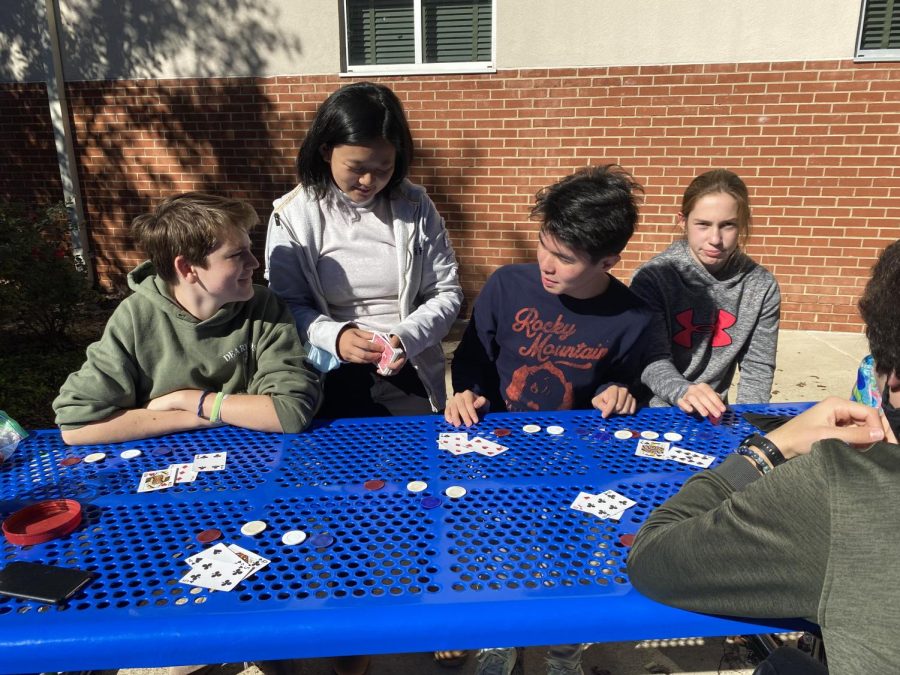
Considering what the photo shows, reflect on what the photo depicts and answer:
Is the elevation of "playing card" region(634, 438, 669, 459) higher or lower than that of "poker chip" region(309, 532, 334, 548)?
lower

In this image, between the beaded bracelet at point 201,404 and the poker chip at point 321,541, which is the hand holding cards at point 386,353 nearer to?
the beaded bracelet at point 201,404

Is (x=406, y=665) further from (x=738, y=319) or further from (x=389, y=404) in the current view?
(x=738, y=319)

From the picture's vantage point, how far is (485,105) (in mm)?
6176

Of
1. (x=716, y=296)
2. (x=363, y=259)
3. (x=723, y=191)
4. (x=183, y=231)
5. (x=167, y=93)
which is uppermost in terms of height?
(x=167, y=93)

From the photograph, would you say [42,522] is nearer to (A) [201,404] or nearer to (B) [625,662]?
(A) [201,404]

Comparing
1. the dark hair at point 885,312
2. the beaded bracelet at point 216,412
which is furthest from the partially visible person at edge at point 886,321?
the beaded bracelet at point 216,412

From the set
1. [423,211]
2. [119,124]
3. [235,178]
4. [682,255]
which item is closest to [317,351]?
[423,211]

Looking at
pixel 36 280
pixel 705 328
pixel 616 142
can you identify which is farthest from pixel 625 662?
pixel 36 280

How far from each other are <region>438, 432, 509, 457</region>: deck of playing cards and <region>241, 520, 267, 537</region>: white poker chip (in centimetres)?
57

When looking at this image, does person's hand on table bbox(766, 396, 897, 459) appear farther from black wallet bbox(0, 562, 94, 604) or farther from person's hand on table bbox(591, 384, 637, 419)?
black wallet bbox(0, 562, 94, 604)

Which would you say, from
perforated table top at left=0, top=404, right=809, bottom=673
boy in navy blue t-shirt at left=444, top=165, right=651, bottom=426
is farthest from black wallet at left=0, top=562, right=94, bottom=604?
boy in navy blue t-shirt at left=444, top=165, right=651, bottom=426

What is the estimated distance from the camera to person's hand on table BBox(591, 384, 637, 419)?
6.78 feet

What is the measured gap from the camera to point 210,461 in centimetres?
168

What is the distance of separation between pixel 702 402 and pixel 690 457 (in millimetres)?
336
